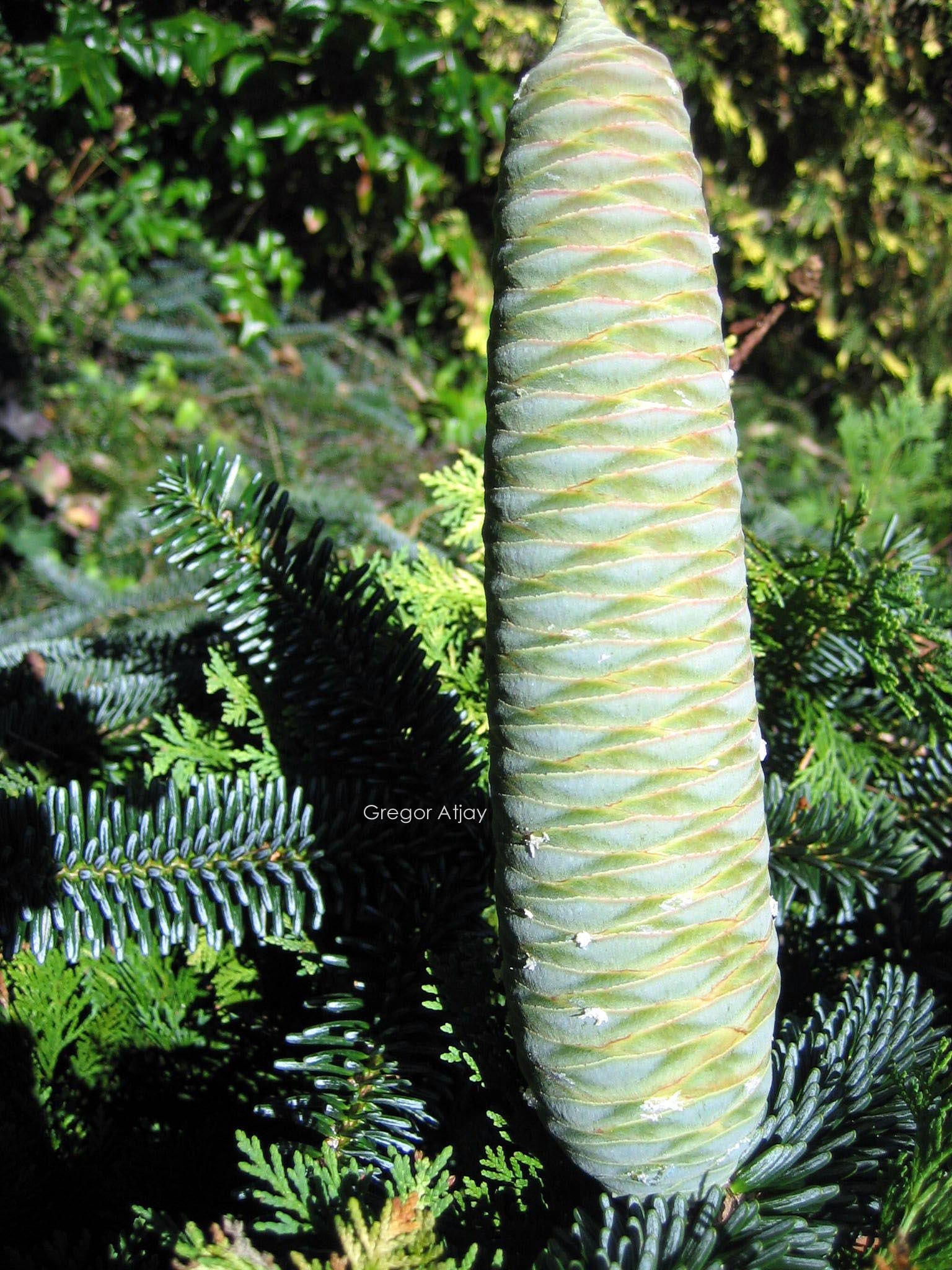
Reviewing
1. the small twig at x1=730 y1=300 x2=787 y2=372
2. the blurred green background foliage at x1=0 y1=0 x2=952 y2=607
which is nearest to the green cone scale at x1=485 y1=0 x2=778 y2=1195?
the small twig at x1=730 y1=300 x2=787 y2=372

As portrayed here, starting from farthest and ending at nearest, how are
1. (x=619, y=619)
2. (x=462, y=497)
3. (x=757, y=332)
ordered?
(x=462, y=497), (x=757, y=332), (x=619, y=619)

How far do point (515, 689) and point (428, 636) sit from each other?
438 mm

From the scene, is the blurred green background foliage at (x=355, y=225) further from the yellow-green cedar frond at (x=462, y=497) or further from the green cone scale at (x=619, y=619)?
the green cone scale at (x=619, y=619)

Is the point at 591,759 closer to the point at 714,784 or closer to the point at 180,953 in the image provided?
the point at 714,784

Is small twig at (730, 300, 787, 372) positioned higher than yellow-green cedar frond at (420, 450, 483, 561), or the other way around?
small twig at (730, 300, 787, 372)

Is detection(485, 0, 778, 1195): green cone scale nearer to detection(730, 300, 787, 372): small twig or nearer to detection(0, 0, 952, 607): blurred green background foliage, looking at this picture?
detection(730, 300, 787, 372): small twig

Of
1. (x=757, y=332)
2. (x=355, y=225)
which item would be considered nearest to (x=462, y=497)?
(x=757, y=332)

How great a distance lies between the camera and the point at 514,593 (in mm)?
477

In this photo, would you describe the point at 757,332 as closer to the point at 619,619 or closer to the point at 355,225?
the point at 619,619

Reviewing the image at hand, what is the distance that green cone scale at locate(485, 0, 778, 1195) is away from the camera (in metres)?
0.46

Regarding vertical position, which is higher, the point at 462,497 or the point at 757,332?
the point at 757,332

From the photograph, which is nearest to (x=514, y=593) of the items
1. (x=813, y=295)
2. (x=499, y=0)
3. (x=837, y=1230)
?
(x=837, y=1230)

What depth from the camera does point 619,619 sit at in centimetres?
46

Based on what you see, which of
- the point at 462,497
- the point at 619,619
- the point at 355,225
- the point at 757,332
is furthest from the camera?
the point at 355,225
